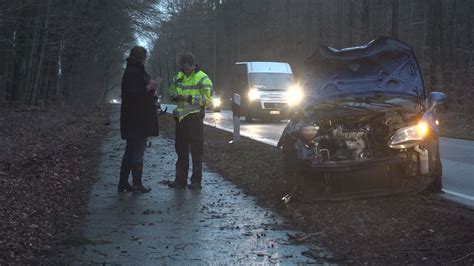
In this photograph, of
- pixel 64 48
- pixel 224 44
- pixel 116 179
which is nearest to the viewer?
pixel 116 179

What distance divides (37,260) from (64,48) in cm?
2542

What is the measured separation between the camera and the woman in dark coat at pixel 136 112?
781cm

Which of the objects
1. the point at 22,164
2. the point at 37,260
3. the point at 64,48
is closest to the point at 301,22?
the point at 64,48

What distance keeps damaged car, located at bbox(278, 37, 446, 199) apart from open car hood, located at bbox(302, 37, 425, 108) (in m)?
0.01

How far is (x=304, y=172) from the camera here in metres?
6.92

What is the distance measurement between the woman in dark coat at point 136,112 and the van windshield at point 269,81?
1770 cm

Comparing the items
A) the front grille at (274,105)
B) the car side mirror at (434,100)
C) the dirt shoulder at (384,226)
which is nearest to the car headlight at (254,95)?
the front grille at (274,105)

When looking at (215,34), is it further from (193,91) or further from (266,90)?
(193,91)

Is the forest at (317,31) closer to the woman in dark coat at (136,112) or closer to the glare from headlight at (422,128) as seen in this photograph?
the glare from headlight at (422,128)

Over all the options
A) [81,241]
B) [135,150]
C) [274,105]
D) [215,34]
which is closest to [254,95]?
[274,105]

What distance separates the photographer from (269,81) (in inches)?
1005

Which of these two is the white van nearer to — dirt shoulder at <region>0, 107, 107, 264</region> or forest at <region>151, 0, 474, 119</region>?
forest at <region>151, 0, 474, 119</region>

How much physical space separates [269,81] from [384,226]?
20.0 m

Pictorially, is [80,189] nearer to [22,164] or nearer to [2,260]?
[22,164]
